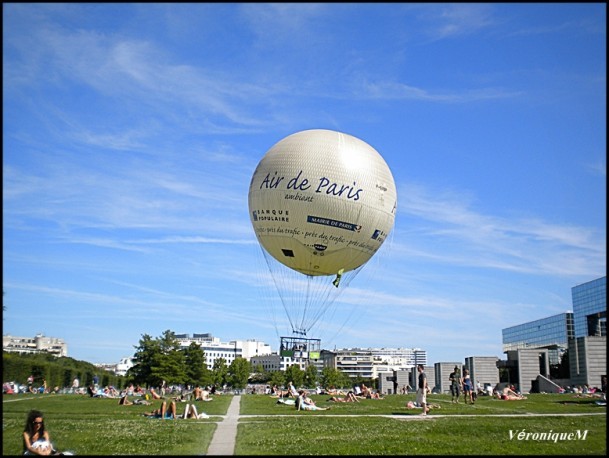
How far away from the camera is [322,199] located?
33.0m

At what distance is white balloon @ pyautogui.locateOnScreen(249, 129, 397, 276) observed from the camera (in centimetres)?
3312

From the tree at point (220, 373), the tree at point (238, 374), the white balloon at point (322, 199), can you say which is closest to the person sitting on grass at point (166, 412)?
the white balloon at point (322, 199)

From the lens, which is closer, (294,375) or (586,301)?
(294,375)

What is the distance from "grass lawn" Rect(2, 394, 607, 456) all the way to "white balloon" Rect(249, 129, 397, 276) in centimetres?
1072

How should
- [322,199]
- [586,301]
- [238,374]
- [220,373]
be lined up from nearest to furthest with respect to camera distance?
[322,199] < [220,373] < [238,374] < [586,301]

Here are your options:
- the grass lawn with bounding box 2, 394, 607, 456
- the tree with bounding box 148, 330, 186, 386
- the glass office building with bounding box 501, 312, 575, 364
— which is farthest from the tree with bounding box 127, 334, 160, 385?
the glass office building with bounding box 501, 312, 575, 364

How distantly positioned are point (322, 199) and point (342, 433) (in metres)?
15.6

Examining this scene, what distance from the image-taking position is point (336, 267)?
37625mm

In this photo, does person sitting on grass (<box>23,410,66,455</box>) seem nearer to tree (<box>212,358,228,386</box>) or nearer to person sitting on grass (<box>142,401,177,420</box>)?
person sitting on grass (<box>142,401,177,420</box>)

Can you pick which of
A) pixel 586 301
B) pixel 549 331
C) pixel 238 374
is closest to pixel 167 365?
pixel 238 374

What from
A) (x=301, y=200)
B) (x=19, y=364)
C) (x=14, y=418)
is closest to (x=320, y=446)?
(x=14, y=418)

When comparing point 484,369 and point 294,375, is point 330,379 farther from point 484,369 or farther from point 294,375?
point 484,369

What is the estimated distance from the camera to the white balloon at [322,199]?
1304 inches

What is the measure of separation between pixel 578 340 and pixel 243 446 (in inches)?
2000
